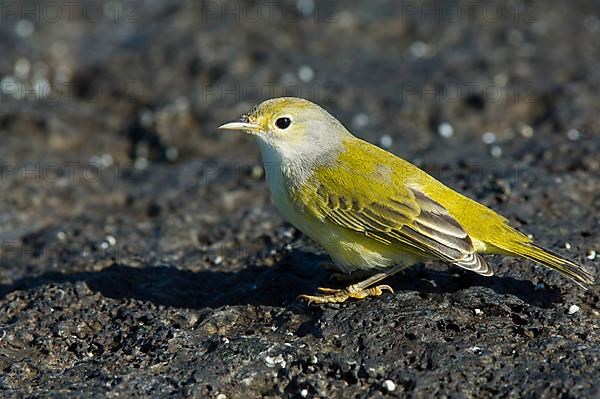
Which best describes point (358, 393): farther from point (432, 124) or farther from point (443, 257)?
point (432, 124)

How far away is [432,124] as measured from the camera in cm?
895

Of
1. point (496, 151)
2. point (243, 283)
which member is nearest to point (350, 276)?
point (243, 283)

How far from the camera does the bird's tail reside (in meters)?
5.12

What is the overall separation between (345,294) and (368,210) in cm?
53

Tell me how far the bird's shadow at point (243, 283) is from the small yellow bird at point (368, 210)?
23 cm

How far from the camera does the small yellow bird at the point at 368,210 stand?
526 centimetres

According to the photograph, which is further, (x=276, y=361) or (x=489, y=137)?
(x=489, y=137)

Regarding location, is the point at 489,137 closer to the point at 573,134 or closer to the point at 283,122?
the point at 573,134

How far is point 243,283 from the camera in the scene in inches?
237

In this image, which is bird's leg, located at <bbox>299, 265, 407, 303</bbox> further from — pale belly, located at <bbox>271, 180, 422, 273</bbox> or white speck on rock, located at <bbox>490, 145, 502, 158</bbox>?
white speck on rock, located at <bbox>490, 145, 502, 158</bbox>

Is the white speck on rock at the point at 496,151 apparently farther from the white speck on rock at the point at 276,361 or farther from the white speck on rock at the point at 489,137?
the white speck on rock at the point at 276,361

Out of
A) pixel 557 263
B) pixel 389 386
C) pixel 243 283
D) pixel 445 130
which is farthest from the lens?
pixel 445 130

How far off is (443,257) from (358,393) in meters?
1.04

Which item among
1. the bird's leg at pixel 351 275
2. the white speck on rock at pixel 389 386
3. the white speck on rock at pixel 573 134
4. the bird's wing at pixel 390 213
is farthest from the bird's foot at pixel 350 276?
the white speck on rock at pixel 573 134
